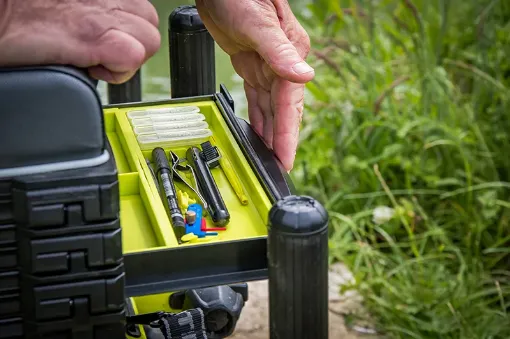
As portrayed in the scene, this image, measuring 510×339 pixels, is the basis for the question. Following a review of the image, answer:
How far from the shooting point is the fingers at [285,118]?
1448 millimetres

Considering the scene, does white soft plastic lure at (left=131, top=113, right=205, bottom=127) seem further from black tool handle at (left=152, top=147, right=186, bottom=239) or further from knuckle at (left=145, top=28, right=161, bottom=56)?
knuckle at (left=145, top=28, right=161, bottom=56)

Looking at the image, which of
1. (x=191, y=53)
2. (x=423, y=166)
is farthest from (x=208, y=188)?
(x=423, y=166)

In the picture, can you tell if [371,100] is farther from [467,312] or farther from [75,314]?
[75,314]

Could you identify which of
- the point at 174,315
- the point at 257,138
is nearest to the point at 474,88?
the point at 257,138

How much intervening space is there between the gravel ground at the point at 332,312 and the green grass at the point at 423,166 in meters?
0.04

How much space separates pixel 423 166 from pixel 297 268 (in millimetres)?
1365

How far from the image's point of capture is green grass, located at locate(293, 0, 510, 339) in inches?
83.1

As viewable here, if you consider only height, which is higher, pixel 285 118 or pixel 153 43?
pixel 153 43

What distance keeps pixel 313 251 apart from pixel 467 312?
39.2 inches

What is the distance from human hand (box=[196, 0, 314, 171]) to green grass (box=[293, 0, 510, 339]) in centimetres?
70

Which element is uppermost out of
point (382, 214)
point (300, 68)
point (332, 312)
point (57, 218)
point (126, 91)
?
point (300, 68)

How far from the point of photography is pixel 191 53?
71.2 inches

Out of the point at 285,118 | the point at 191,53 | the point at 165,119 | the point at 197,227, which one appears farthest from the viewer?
the point at 191,53

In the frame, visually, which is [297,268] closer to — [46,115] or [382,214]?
[46,115]
